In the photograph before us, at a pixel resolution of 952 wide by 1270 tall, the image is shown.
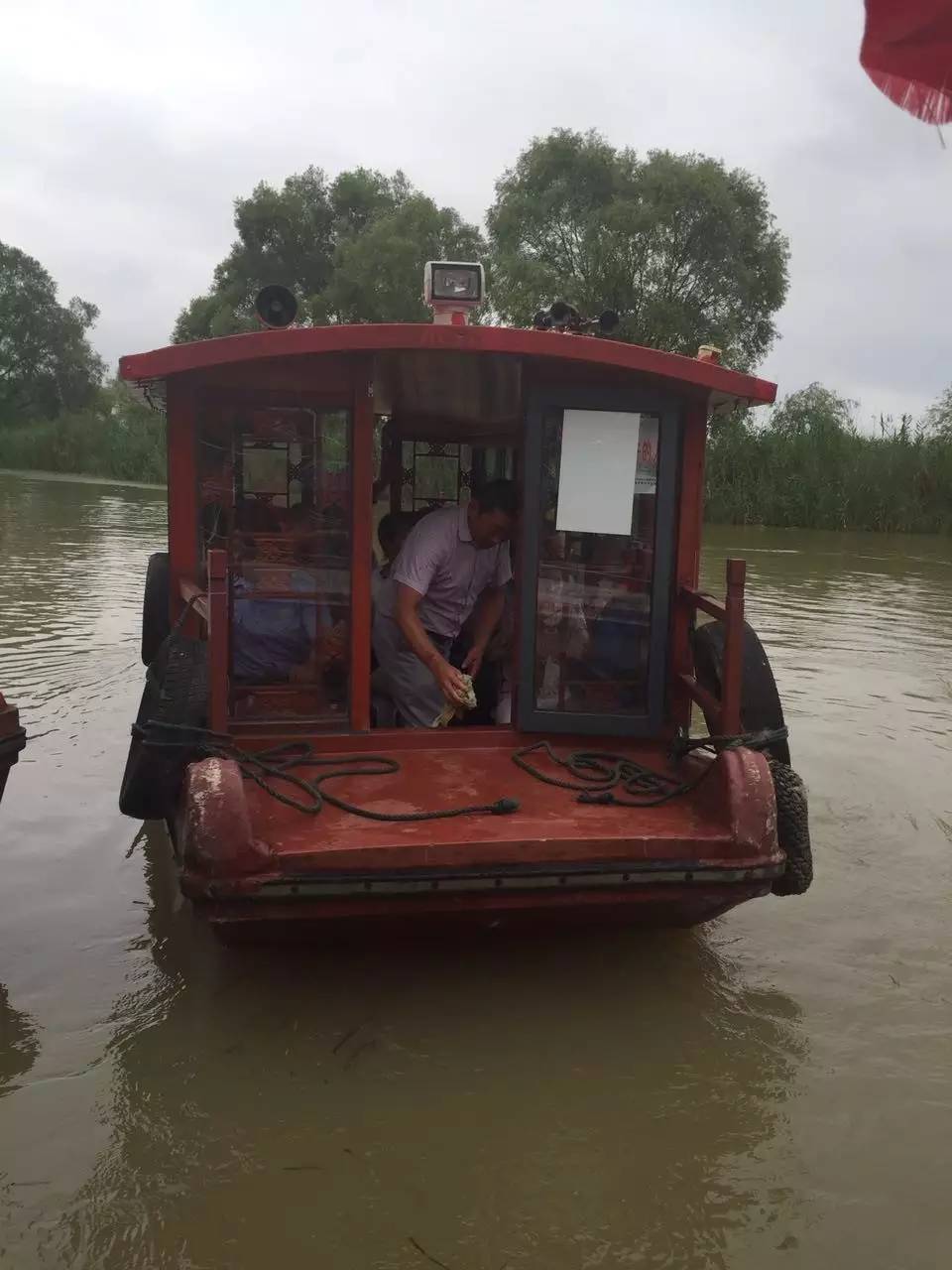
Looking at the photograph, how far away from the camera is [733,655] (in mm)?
3912

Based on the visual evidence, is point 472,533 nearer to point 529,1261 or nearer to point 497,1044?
point 497,1044

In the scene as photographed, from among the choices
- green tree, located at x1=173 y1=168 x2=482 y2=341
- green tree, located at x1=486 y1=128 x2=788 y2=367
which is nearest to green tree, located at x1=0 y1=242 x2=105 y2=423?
green tree, located at x1=173 y1=168 x2=482 y2=341

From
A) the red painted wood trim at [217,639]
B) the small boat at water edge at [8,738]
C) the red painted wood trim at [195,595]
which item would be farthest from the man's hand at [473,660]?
the small boat at water edge at [8,738]

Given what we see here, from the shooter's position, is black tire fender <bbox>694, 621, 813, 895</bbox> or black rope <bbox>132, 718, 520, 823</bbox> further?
black tire fender <bbox>694, 621, 813, 895</bbox>

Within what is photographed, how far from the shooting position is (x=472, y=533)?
194 inches

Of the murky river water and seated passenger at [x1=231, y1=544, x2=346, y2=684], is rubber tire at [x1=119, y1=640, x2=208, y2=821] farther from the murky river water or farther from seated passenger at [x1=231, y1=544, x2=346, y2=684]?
the murky river water

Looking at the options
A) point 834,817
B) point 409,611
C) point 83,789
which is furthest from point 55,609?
point 834,817

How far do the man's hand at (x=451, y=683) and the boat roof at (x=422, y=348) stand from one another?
130cm

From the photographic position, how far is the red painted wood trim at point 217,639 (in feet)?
11.8

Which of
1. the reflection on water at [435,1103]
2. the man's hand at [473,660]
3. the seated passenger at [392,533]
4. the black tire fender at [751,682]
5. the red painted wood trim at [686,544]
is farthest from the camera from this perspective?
the seated passenger at [392,533]

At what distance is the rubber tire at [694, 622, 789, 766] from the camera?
423cm

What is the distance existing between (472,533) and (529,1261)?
303cm

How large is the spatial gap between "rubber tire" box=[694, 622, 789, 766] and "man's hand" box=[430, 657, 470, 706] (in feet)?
3.20

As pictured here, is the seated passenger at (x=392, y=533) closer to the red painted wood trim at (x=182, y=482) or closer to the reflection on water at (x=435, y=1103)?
the red painted wood trim at (x=182, y=482)
